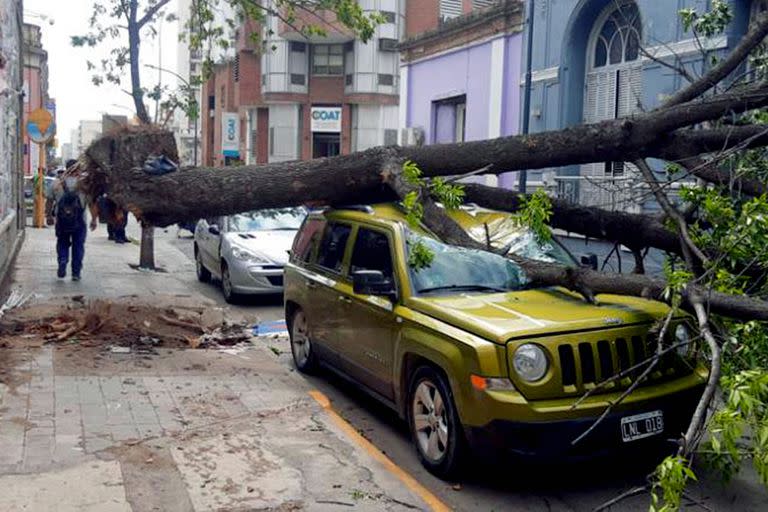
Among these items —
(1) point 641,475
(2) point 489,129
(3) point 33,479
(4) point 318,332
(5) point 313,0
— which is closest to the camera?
(3) point 33,479

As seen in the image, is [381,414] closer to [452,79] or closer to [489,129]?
[489,129]

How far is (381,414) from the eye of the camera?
7.12m

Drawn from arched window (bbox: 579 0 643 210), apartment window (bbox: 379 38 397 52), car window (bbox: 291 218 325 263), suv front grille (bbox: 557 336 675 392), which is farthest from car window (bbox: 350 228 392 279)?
apartment window (bbox: 379 38 397 52)

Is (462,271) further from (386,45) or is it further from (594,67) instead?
(386,45)

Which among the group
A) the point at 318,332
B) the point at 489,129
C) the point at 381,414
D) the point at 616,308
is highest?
the point at 489,129

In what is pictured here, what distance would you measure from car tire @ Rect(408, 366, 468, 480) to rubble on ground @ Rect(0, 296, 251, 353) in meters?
4.22

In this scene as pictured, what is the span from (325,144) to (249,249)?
30.5 metres

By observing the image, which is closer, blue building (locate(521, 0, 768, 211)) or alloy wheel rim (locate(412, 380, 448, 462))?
alloy wheel rim (locate(412, 380, 448, 462))

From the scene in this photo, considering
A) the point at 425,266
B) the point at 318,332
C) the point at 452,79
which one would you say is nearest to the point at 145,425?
the point at 318,332

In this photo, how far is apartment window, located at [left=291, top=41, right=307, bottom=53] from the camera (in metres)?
41.1

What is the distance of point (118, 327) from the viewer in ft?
31.9

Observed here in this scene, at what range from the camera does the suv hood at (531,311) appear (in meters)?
5.22

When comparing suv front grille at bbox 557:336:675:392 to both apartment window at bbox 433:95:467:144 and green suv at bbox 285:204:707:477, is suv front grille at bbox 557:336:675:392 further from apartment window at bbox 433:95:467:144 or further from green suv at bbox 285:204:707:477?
apartment window at bbox 433:95:467:144

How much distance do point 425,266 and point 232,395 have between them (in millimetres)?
2322
